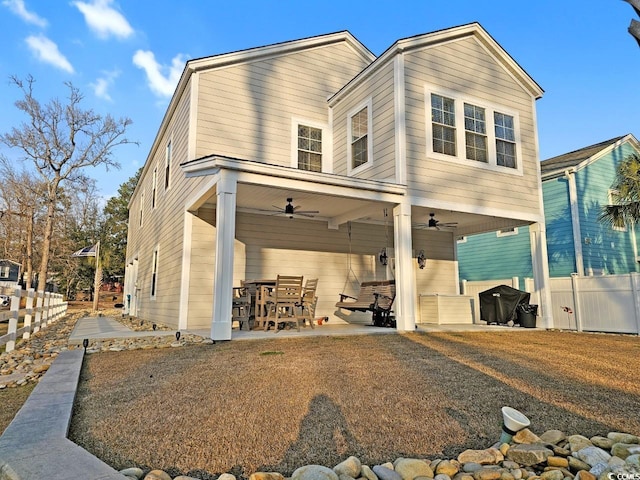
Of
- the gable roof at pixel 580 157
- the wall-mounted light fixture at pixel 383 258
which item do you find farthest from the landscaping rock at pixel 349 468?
the gable roof at pixel 580 157

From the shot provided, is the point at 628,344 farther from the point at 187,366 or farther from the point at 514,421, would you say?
the point at 187,366

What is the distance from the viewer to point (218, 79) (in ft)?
28.4

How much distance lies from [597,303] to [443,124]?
17.6 feet

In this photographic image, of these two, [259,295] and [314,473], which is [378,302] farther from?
[314,473]

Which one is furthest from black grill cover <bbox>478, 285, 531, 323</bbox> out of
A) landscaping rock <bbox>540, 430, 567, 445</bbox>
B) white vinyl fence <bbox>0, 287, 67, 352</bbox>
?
white vinyl fence <bbox>0, 287, 67, 352</bbox>

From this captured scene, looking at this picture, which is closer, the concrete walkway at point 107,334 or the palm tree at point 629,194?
the concrete walkway at point 107,334

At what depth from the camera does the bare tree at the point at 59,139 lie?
63.5 ft

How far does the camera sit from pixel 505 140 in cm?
921

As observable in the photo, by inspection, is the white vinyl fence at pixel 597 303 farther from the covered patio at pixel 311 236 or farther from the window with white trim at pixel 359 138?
the window with white trim at pixel 359 138

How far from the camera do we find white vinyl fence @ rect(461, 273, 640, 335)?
27.9 ft

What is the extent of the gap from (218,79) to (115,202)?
89.7 feet

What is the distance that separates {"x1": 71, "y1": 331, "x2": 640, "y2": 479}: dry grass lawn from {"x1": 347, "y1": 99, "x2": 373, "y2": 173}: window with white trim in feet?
16.6

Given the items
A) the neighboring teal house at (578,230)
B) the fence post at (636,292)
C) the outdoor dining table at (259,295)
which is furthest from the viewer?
the neighboring teal house at (578,230)

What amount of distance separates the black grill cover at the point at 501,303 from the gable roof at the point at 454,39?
15.7 ft
